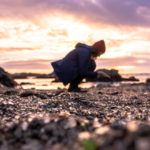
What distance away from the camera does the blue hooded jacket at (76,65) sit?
895 inches

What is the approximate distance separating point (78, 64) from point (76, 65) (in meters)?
0.11

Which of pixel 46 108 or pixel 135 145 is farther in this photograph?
pixel 46 108

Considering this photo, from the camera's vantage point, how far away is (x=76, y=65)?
23.2 metres

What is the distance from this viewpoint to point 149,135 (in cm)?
525

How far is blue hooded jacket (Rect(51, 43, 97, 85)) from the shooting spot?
74.6ft

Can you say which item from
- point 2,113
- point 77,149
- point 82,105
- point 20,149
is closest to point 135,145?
point 77,149

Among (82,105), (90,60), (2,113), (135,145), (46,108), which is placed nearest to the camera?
(135,145)

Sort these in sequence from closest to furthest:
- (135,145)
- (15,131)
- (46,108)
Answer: (135,145), (15,131), (46,108)

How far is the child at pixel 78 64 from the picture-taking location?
22.7 m

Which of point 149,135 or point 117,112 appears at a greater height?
point 149,135

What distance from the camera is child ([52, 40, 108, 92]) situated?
74.4 ft

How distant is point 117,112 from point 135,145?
33.8 ft

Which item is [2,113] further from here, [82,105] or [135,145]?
[135,145]

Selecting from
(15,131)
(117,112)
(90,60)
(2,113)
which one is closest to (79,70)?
(90,60)
